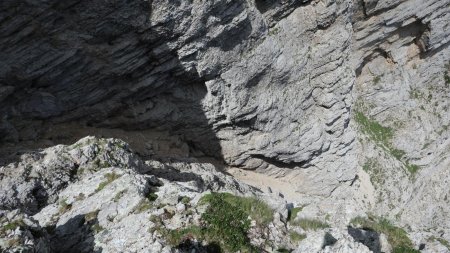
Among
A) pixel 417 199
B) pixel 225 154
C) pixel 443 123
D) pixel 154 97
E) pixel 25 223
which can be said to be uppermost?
pixel 154 97

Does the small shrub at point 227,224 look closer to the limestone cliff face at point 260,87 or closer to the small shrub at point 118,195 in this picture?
the small shrub at point 118,195

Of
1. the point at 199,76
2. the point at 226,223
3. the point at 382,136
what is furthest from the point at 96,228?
the point at 382,136

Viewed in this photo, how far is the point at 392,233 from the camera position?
12281mm

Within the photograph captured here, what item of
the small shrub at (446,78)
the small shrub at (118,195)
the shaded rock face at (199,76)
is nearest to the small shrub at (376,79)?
the shaded rock face at (199,76)

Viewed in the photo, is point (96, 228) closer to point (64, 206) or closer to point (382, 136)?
point (64, 206)

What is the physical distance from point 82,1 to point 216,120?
11.7 m

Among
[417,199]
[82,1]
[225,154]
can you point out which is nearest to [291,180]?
[225,154]

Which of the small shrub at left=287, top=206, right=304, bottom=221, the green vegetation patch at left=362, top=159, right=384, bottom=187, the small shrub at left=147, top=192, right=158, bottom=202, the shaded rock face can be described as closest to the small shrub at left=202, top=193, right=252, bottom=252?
the small shrub at left=287, top=206, right=304, bottom=221

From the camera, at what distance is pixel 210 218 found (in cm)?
1083

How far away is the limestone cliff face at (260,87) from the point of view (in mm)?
20250

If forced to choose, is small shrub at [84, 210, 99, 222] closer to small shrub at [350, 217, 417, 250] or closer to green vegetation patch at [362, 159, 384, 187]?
small shrub at [350, 217, 417, 250]

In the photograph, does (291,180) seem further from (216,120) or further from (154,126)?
(154,126)

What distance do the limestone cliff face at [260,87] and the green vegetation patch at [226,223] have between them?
8.85ft

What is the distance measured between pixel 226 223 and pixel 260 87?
60.2 feet
